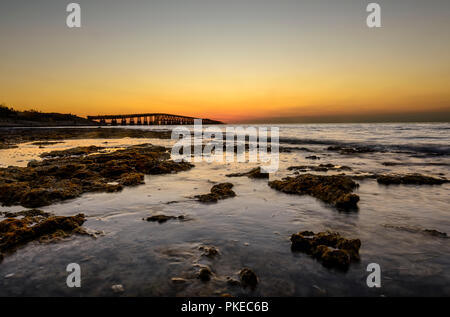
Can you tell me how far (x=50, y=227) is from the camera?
13.0ft

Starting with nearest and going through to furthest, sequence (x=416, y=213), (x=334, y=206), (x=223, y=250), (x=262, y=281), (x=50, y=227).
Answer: (x=262, y=281) < (x=223, y=250) < (x=50, y=227) < (x=416, y=213) < (x=334, y=206)

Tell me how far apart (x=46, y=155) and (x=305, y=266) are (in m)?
13.6

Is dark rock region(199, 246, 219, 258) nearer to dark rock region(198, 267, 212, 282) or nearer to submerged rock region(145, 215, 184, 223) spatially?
dark rock region(198, 267, 212, 282)

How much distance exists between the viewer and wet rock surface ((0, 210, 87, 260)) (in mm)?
3557

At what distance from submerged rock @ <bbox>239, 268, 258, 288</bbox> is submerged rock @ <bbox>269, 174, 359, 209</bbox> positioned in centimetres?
333

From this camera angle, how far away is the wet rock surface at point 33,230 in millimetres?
3557

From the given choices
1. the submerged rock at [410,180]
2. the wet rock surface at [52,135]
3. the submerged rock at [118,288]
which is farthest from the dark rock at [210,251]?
the wet rock surface at [52,135]

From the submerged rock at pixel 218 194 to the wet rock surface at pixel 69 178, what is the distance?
8.32 feet

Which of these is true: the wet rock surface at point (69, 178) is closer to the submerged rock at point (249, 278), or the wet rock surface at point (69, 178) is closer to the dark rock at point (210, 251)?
the dark rock at point (210, 251)

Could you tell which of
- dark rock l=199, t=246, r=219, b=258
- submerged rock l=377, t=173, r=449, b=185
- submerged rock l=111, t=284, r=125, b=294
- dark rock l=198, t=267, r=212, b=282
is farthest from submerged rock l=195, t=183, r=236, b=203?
submerged rock l=377, t=173, r=449, b=185

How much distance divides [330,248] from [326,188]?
116 inches
